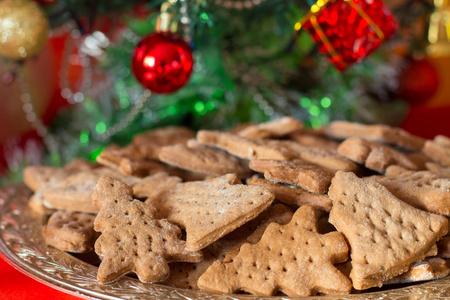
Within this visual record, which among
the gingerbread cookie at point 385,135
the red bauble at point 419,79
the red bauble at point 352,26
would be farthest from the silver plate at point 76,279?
the red bauble at point 419,79

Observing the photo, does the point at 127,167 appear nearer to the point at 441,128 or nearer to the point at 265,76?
the point at 265,76

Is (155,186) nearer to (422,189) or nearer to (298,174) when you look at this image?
(298,174)

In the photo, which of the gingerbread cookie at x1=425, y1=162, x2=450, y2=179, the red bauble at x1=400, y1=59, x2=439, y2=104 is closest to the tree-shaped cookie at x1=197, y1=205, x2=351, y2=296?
the gingerbread cookie at x1=425, y1=162, x2=450, y2=179

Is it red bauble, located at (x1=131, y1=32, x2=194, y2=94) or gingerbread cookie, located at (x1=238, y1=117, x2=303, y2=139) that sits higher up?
red bauble, located at (x1=131, y1=32, x2=194, y2=94)

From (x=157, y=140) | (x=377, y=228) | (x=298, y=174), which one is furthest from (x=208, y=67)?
(x=377, y=228)

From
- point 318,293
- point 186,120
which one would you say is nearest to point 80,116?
point 186,120

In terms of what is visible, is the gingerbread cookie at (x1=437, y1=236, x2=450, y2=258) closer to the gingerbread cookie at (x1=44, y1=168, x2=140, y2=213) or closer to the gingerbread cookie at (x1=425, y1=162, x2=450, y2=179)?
the gingerbread cookie at (x1=425, y1=162, x2=450, y2=179)
